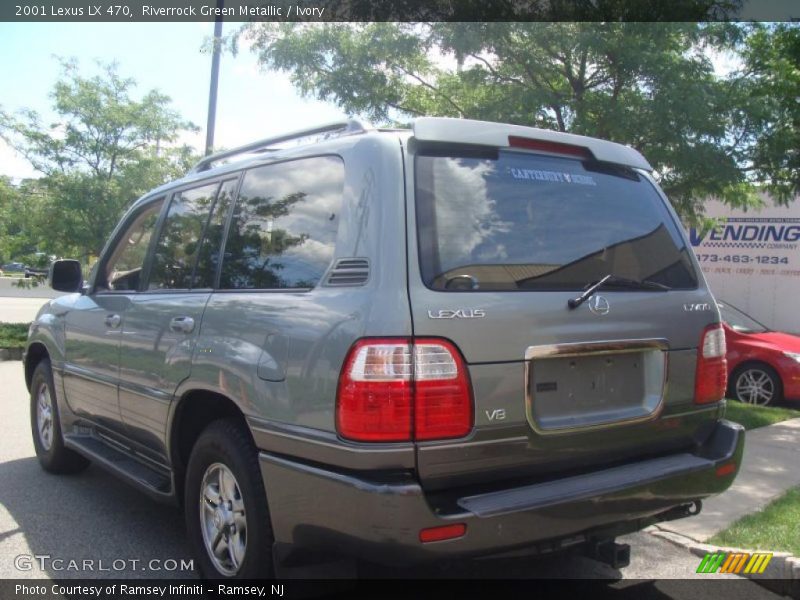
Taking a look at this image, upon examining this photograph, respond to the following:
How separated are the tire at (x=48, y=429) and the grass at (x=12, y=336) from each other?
7608mm

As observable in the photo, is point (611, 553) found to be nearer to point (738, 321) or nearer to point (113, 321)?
point (113, 321)

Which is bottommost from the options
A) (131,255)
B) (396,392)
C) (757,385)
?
(757,385)

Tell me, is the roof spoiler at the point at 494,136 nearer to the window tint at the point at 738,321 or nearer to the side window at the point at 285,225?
the side window at the point at 285,225

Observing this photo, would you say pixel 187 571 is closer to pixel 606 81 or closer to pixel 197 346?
pixel 197 346

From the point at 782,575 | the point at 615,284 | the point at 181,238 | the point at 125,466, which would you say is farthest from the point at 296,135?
the point at 782,575

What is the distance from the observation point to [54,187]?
579 inches

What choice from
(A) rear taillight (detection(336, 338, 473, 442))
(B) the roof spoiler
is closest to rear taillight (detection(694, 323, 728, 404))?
(B) the roof spoiler

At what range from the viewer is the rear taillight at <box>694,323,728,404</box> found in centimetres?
333

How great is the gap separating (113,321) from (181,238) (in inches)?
28.2

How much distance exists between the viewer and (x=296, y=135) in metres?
3.62

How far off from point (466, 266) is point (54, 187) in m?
14.2

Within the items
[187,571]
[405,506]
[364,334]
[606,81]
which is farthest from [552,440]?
[606,81]

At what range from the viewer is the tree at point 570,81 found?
7.41m

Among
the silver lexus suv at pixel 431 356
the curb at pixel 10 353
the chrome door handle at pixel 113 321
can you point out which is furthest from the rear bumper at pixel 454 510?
the curb at pixel 10 353
